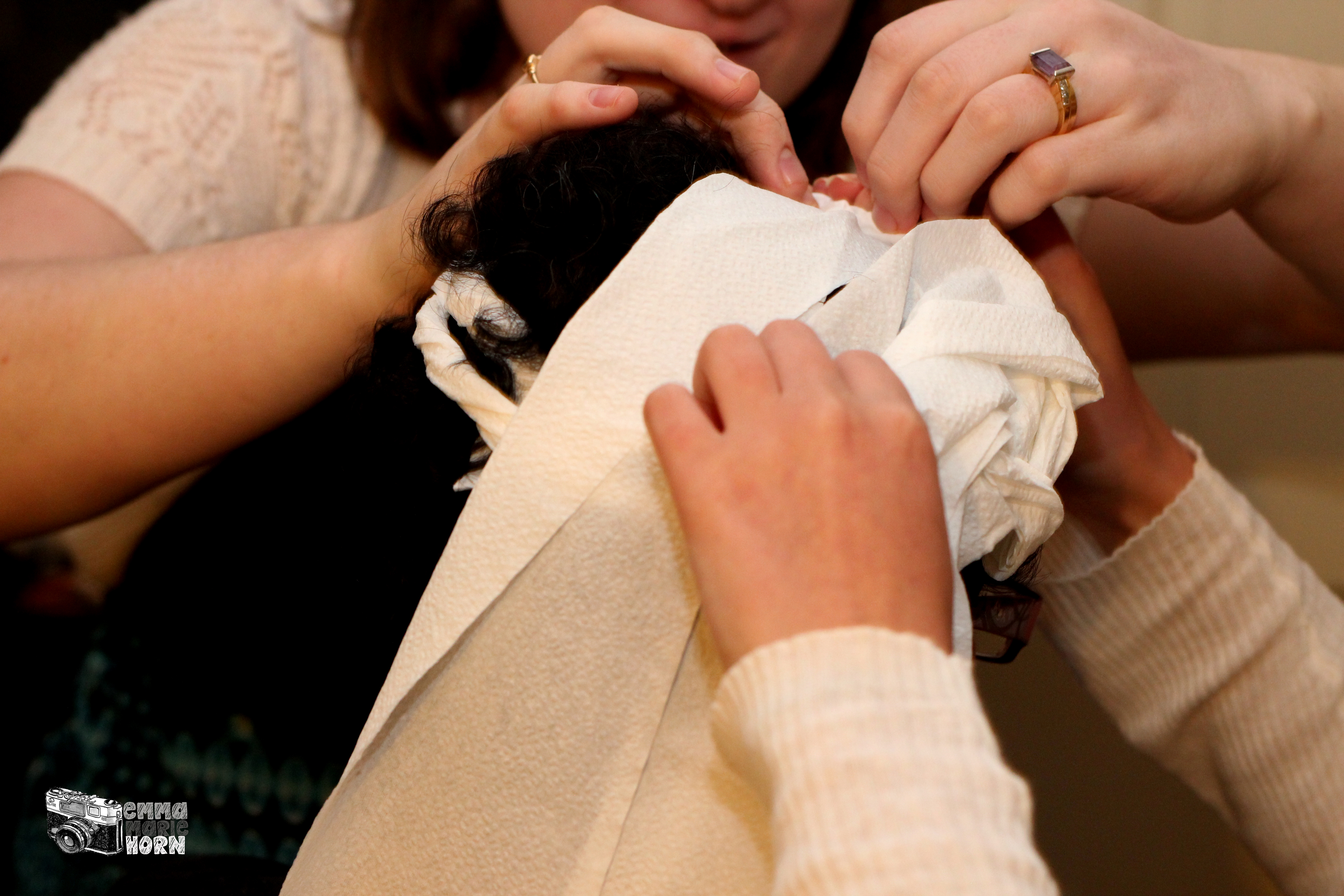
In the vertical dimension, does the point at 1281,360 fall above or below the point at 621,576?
below

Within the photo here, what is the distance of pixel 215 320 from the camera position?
27.0 inches

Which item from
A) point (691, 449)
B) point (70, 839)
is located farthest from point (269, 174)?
point (691, 449)

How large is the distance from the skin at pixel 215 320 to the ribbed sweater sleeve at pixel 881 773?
32 cm

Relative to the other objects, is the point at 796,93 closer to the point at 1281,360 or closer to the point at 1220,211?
the point at 1220,211

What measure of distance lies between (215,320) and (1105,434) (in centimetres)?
63

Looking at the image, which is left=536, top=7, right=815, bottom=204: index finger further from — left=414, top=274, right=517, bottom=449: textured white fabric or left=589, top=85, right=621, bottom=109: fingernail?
left=414, top=274, right=517, bottom=449: textured white fabric

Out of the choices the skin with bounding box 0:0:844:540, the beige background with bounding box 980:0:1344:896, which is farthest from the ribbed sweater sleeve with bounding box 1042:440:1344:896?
the beige background with bounding box 980:0:1344:896

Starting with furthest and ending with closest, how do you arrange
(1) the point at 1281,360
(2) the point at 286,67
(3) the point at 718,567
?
(1) the point at 1281,360 → (2) the point at 286,67 → (3) the point at 718,567

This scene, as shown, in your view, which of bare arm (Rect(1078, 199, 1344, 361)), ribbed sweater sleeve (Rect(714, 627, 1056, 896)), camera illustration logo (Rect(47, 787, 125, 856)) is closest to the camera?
ribbed sweater sleeve (Rect(714, 627, 1056, 896))

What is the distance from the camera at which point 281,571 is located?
2.31 ft

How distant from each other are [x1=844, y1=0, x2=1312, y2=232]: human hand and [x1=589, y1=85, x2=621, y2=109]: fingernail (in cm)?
15

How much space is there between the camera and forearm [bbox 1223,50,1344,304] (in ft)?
2.27

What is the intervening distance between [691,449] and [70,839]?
0.68 meters

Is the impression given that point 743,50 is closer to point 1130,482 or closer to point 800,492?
point 1130,482
